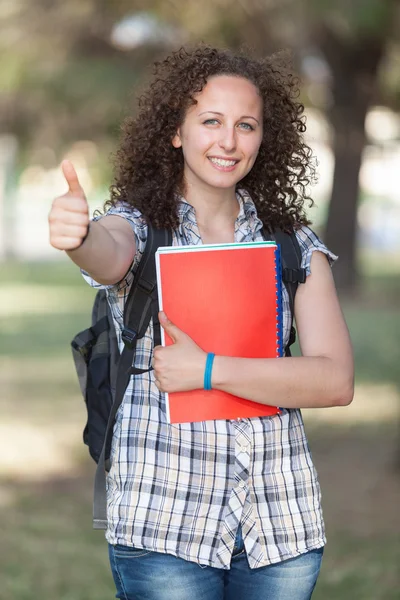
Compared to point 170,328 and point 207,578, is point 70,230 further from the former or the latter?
point 207,578

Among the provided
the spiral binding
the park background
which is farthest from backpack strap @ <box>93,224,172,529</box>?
the park background

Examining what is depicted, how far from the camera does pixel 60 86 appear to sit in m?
10.2

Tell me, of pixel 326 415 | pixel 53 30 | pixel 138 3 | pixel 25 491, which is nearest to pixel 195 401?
pixel 25 491

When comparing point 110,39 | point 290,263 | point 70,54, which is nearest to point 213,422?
point 290,263

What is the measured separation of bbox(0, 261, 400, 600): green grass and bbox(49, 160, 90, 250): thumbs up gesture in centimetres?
298

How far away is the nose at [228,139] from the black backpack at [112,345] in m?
0.21

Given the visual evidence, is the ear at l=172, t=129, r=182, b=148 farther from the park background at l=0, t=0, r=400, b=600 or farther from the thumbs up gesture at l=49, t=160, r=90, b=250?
the thumbs up gesture at l=49, t=160, r=90, b=250

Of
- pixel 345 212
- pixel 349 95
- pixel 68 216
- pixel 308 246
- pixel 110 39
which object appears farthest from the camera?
pixel 345 212

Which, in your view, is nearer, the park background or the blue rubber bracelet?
the blue rubber bracelet

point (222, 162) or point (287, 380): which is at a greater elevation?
point (222, 162)

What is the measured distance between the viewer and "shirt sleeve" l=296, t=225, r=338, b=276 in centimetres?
219

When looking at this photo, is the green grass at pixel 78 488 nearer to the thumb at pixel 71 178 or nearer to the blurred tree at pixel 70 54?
the blurred tree at pixel 70 54

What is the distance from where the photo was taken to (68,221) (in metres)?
1.80

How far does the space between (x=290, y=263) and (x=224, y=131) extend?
306mm
